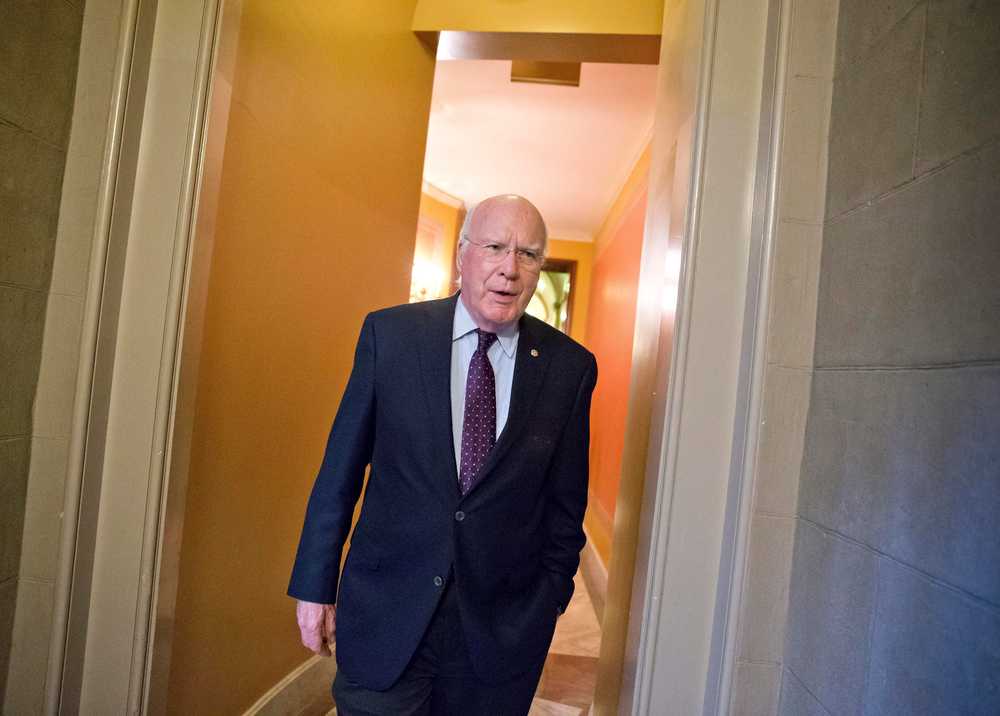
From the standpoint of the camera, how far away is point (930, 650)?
79 cm

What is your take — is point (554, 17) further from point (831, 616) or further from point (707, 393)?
point (831, 616)

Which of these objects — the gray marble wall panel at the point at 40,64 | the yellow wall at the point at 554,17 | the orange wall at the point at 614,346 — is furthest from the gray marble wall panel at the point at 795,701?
the orange wall at the point at 614,346

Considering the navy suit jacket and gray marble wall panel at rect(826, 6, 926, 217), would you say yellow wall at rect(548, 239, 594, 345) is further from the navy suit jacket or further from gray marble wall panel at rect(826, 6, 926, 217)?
gray marble wall panel at rect(826, 6, 926, 217)

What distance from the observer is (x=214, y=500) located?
1.82 metres

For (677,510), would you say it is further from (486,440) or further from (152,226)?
(152,226)

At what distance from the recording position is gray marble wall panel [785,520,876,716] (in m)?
0.93

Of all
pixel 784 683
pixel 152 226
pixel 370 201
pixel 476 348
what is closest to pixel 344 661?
pixel 476 348

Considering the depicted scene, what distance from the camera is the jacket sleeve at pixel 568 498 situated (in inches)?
56.1

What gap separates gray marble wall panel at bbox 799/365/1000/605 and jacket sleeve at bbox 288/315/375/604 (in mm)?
845

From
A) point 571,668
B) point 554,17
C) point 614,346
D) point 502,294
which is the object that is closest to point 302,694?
point 571,668

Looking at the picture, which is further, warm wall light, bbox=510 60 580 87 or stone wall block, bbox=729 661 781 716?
warm wall light, bbox=510 60 580 87

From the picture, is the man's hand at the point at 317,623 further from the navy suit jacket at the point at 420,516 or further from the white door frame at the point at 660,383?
the white door frame at the point at 660,383

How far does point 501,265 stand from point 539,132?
4.00 metres

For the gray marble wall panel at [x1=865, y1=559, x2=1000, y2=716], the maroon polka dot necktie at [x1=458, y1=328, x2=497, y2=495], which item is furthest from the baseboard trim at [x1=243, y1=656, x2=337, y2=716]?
the gray marble wall panel at [x1=865, y1=559, x2=1000, y2=716]
